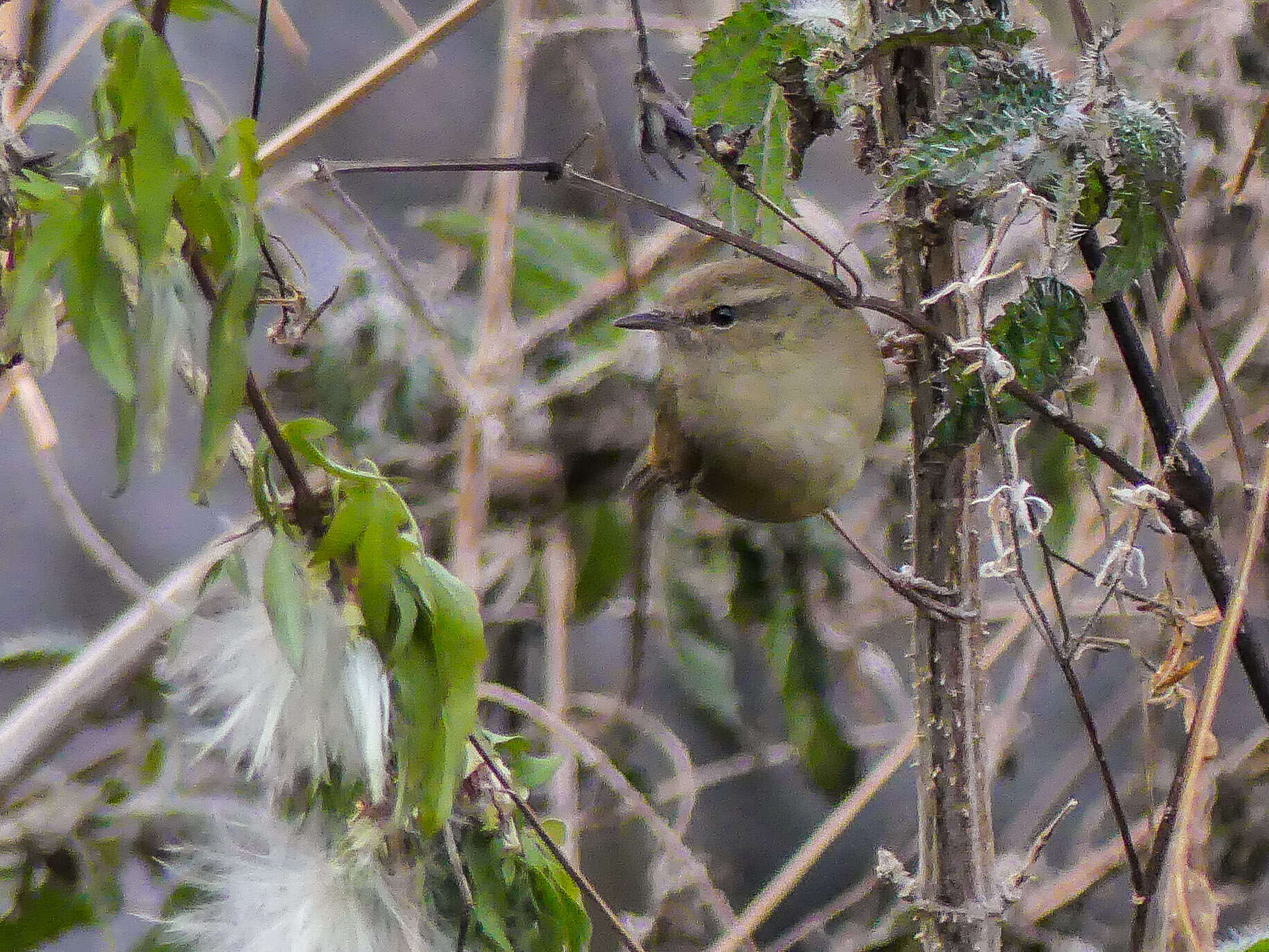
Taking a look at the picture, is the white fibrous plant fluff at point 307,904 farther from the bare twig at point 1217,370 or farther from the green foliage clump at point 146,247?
the bare twig at point 1217,370

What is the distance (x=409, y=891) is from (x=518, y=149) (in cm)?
129

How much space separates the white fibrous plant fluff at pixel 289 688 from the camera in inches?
28.4

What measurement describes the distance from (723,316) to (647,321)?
9 centimetres

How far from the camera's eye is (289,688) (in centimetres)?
78

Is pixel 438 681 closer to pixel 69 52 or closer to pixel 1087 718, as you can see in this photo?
pixel 1087 718

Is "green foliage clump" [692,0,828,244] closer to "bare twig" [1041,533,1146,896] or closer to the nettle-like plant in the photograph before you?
the nettle-like plant

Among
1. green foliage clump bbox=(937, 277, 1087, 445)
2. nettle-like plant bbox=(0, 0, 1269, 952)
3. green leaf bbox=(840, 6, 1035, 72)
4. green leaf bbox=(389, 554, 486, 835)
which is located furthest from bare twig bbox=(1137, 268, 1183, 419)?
green leaf bbox=(389, 554, 486, 835)

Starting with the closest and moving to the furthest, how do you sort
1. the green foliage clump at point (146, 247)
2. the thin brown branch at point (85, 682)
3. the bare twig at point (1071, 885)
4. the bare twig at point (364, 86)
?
the green foliage clump at point (146, 247) → the bare twig at point (364, 86) → the thin brown branch at point (85, 682) → the bare twig at point (1071, 885)

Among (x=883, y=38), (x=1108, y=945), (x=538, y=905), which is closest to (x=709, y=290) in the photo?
(x=883, y=38)

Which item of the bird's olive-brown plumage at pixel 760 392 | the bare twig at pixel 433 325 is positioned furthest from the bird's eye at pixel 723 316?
the bare twig at pixel 433 325

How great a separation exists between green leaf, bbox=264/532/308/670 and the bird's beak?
0.84 meters

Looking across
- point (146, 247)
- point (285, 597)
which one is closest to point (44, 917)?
point (285, 597)

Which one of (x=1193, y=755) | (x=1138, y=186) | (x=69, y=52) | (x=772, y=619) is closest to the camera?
(x=1138, y=186)

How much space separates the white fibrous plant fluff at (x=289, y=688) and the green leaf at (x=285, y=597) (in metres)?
0.02
